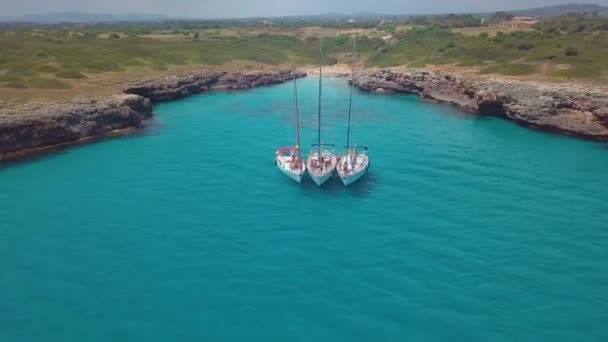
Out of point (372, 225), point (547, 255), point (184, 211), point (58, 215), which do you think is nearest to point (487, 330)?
point (547, 255)

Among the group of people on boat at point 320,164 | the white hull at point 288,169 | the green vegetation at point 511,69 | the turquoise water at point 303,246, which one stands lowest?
the turquoise water at point 303,246

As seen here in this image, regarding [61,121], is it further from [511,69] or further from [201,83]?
[511,69]

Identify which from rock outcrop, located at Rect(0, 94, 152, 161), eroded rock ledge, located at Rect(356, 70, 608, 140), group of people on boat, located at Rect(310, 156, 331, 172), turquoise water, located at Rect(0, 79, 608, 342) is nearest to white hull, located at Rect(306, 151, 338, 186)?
group of people on boat, located at Rect(310, 156, 331, 172)

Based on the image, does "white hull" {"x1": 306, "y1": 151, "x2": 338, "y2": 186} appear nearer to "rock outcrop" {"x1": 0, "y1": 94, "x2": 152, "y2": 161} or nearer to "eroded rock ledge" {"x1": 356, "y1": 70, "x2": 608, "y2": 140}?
"rock outcrop" {"x1": 0, "y1": 94, "x2": 152, "y2": 161}

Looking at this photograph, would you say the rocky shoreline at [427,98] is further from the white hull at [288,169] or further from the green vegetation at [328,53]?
the white hull at [288,169]

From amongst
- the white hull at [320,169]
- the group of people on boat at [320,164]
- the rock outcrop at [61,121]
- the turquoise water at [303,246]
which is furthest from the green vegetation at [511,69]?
the rock outcrop at [61,121]

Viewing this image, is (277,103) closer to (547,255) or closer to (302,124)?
(302,124)
